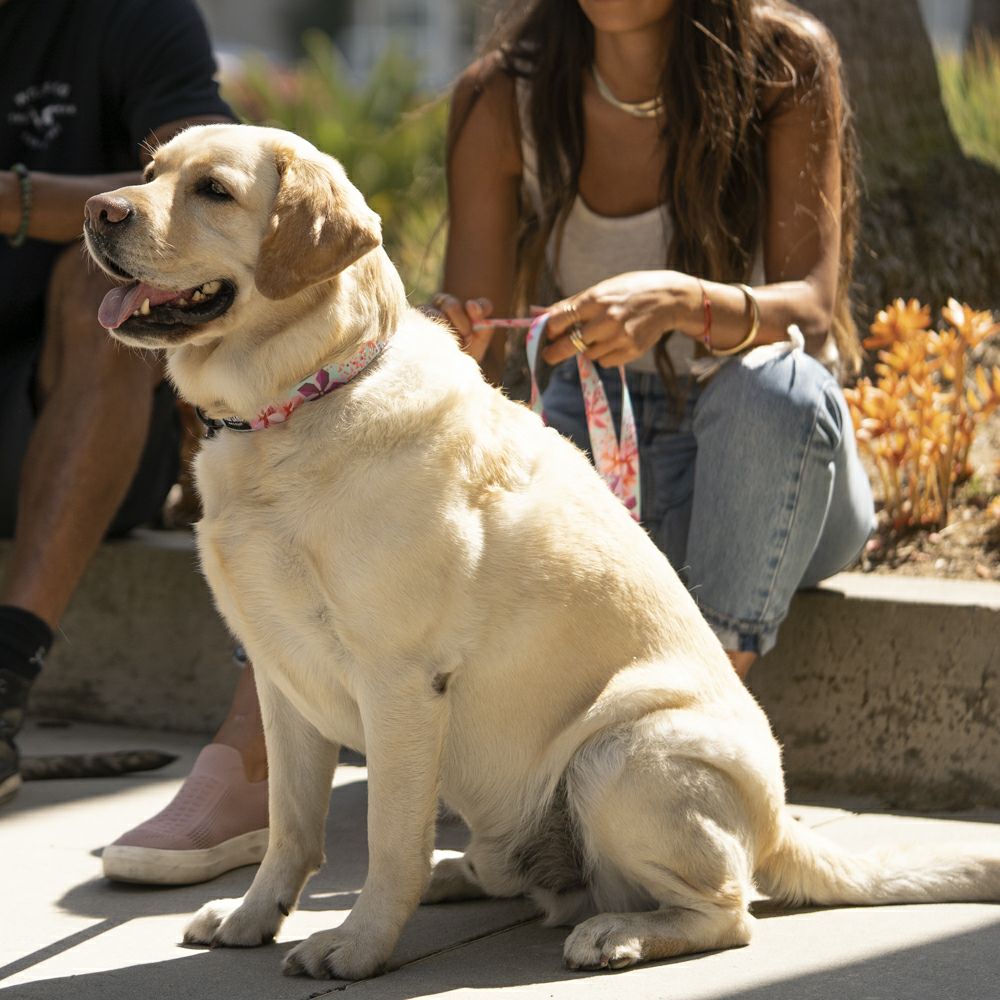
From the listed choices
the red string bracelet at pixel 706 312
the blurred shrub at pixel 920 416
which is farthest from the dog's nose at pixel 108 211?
the blurred shrub at pixel 920 416

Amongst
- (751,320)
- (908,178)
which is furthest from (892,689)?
(908,178)

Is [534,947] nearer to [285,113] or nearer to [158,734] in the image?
[158,734]

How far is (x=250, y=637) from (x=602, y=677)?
0.61 meters

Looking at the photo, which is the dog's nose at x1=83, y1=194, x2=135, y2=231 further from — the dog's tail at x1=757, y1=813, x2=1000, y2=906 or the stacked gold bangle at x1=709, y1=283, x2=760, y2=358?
the dog's tail at x1=757, y1=813, x2=1000, y2=906

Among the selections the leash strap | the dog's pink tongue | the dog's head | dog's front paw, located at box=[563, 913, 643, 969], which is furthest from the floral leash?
dog's front paw, located at box=[563, 913, 643, 969]

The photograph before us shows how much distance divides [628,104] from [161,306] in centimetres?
166

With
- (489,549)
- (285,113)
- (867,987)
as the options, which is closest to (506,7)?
(489,549)

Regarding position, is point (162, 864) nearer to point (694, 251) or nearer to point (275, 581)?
point (275, 581)

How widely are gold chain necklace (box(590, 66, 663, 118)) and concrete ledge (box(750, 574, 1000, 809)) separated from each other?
1263mm

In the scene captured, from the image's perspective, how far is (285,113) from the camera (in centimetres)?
893

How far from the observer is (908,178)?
18.6 feet

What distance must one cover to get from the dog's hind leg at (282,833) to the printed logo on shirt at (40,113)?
7.22 feet

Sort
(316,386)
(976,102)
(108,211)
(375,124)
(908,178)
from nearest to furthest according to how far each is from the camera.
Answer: (108,211)
(316,386)
(908,178)
(976,102)
(375,124)

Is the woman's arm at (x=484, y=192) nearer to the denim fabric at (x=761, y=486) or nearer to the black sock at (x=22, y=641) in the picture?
the denim fabric at (x=761, y=486)
